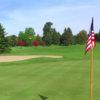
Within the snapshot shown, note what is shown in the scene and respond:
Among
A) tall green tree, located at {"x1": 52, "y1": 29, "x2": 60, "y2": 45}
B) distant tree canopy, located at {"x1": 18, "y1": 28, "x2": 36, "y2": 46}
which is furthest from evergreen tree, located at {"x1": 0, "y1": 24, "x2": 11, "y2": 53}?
distant tree canopy, located at {"x1": 18, "y1": 28, "x2": 36, "y2": 46}

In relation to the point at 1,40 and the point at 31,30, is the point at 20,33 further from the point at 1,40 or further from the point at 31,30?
the point at 1,40

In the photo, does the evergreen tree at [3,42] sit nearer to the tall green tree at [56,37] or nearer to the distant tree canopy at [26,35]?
the tall green tree at [56,37]

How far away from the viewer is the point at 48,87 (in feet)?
19.2

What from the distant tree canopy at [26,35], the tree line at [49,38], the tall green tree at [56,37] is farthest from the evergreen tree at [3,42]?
the distant tree canopy at [26,35]

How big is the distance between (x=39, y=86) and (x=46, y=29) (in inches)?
3546

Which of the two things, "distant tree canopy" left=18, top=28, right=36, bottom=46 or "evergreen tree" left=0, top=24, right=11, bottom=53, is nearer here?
"evergreen tree" left=0, top=24, right=11, bottom=53

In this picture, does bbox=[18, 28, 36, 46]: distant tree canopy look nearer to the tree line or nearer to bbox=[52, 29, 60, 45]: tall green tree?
the tree line

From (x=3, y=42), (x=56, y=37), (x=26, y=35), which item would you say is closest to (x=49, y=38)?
(x=56, y=37)

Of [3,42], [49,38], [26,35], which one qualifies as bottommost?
[3,42]

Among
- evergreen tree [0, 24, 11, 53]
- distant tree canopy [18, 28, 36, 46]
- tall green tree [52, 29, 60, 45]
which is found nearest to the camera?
evergreen tree [0, 24, 11, 53]

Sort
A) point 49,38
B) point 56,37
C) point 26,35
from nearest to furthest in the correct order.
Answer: point 49,38
point 56,37
point 26,35

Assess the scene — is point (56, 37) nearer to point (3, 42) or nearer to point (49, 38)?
point (49, 38)

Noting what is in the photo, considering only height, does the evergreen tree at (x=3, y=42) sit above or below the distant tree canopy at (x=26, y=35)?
below

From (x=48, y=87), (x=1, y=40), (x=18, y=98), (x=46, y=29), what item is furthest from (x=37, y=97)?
(x=46, y=29)
